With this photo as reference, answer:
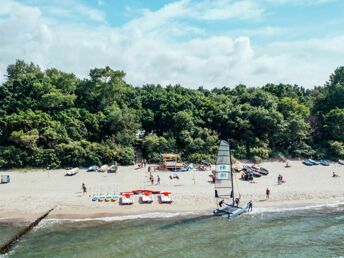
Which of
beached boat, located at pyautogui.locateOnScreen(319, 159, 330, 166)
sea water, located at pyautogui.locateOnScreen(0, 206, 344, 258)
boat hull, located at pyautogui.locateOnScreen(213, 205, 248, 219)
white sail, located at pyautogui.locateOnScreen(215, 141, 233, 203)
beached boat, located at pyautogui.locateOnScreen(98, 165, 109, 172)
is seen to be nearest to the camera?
sea water, located at pyautogui.locateOnScreen(0, 206, 344, 258)

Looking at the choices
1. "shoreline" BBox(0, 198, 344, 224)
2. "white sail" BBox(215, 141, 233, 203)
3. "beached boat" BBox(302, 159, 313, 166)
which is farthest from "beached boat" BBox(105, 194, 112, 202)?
"beached boat" BBox(302, 159, 313, 166)

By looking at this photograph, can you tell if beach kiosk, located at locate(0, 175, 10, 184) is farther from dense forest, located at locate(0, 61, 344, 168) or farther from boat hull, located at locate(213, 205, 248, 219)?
boat hull, located at locate(213, 205, 248, 219)

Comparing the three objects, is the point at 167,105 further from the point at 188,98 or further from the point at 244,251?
the point at 244,251

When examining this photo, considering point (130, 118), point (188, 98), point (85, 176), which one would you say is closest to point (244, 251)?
point (85, 176)

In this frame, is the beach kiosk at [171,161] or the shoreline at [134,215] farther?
the beach kiosk at [171,161]

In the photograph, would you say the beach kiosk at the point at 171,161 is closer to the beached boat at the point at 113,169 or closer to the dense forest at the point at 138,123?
the dense forest at the point at 138,123

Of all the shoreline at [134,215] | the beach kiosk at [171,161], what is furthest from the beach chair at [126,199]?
the beach kiosk at [171,161]

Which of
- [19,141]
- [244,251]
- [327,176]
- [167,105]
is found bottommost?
[244,251]
